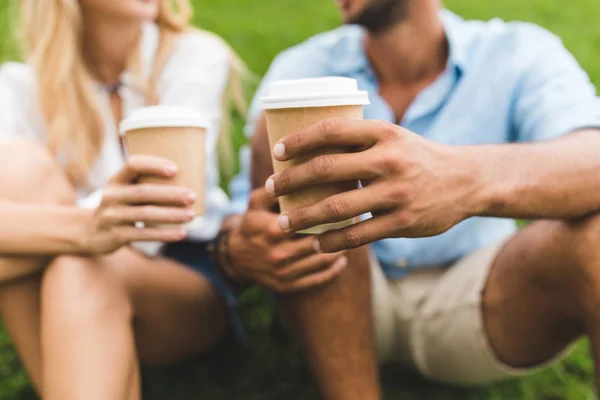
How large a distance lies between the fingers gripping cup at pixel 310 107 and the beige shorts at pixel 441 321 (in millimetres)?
659

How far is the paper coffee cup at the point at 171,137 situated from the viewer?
4.31ft

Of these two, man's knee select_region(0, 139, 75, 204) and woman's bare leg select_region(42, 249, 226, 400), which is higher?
man's knee select_region(0, 139, 75, 204)

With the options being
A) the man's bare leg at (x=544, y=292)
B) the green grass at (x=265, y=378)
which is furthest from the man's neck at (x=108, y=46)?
the man's bare leg at (x=544, y=292)

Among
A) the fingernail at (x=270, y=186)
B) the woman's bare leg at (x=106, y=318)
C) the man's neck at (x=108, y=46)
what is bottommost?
the woman's bare leg at (x=106, y=318)

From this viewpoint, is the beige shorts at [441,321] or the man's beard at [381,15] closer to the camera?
the beige shorts at [441,321]

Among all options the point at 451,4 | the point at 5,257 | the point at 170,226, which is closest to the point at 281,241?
the point at 170,226

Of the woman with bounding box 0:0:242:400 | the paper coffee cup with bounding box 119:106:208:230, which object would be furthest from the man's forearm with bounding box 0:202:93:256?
the paper coffee cup with bounding box 119:106:208:230

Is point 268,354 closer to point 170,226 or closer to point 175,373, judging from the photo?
point 175,373

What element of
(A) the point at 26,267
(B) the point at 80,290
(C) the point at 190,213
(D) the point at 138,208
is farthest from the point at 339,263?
(A) the point at 26,267

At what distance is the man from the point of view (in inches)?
41.9

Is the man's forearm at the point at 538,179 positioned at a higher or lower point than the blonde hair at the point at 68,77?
lower

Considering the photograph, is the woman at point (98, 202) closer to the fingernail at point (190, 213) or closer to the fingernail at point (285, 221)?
the fingernail at point (190, 213)

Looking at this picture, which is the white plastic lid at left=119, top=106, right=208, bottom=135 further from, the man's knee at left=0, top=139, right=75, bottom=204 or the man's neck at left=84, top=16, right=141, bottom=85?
the man's neck at left=84, top=16, right=141, bottom=85

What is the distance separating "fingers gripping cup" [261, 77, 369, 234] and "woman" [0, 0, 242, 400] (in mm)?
333
